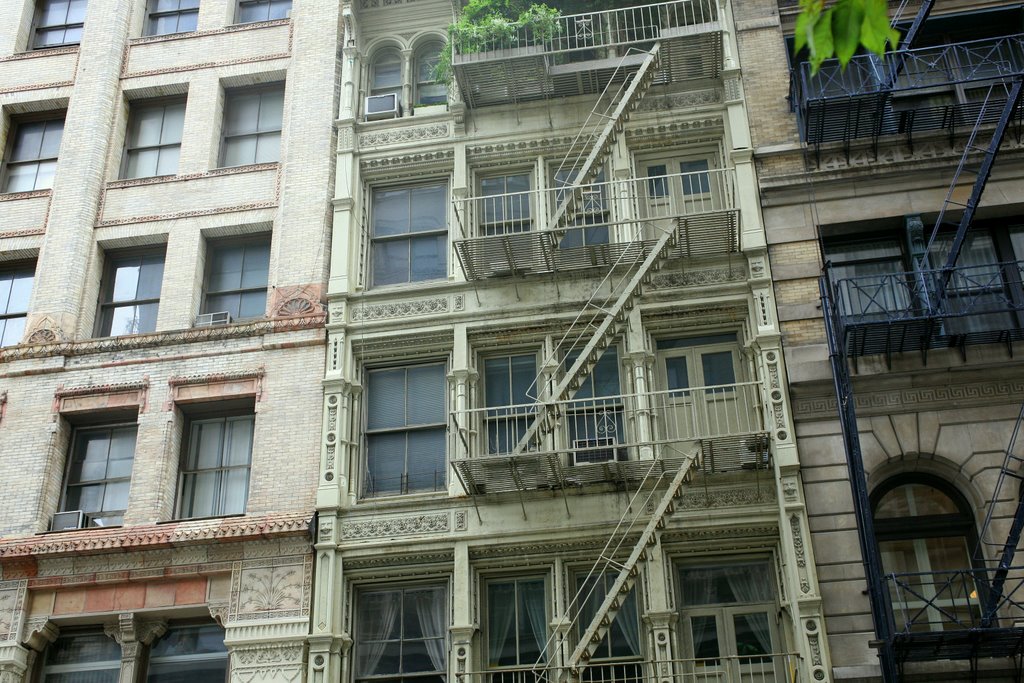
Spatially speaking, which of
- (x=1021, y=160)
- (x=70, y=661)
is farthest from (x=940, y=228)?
(x=70, y=661)

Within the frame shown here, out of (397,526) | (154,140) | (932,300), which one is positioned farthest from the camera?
(154,140)

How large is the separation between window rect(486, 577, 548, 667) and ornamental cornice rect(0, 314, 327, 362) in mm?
5568

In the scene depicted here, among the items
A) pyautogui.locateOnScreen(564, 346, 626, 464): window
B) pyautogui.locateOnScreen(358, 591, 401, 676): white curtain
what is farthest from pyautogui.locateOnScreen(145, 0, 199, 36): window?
pyautogui.locateOnScreen(358, 591, 401, 676): white curtain

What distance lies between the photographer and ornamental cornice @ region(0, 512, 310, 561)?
16781 millimetres

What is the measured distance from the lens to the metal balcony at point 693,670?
14953mm

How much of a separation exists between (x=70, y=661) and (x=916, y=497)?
13032 mm

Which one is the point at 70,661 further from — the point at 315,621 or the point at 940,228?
the point at 940,228

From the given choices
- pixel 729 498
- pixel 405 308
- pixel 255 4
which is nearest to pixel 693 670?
pixel 729 498

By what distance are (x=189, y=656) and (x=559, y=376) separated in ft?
23.5

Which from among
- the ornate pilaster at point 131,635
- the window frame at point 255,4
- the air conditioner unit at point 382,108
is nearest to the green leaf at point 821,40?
the ornate pilaster at point 131,635

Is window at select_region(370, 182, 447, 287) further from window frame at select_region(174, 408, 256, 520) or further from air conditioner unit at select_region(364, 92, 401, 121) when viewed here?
window frame at select_region(174, 408, 256, 520)

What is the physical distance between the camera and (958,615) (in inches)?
586

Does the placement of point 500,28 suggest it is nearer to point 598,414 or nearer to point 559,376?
point 559,376

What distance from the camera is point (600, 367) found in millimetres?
18141
